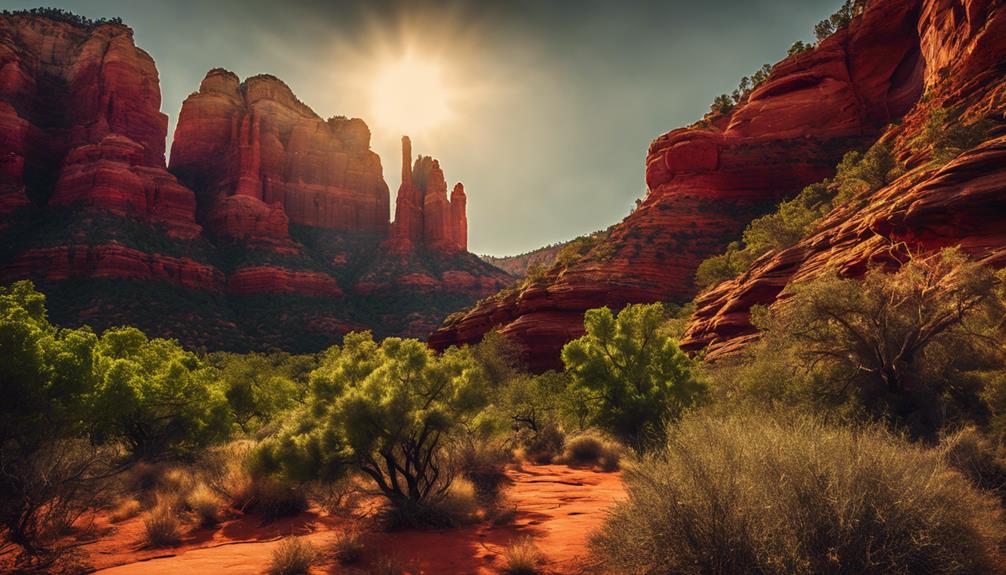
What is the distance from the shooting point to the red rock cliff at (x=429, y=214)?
10725cm

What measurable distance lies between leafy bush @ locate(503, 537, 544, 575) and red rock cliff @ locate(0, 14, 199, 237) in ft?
289

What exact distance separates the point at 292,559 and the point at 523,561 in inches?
142

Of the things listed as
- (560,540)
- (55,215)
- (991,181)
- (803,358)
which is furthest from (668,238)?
(55,215)

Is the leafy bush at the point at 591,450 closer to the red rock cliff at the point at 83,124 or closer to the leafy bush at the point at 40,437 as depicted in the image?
the leafy bush at the point at 40,437

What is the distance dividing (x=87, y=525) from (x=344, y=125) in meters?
129

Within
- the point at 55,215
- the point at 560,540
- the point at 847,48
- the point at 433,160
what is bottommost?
the point at 560,540

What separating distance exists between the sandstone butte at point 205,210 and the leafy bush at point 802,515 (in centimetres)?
6846

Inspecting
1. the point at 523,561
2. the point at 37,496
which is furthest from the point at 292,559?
the point at 37,496

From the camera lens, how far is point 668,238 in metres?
47.9

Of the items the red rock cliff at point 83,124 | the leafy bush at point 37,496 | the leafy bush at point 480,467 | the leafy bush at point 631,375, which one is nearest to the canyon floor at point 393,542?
the leafy bush at point 480,467

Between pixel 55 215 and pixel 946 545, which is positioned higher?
pixel 55 215

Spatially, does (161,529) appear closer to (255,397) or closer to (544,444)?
(544,444)

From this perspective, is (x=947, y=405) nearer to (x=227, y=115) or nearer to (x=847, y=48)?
(x=847, y=48)

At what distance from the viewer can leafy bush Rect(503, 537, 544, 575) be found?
6715 mm
